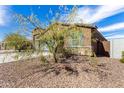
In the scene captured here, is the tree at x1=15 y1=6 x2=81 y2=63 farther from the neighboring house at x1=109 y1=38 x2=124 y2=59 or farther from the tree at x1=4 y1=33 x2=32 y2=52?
the neighboring house at x1=109 y1=38 x2=124 y2=59

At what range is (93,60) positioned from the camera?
12016mm

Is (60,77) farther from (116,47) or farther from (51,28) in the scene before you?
(116,47)

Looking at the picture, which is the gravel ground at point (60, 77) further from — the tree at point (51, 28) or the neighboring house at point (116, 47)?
the neighboring house at point (116, 47)

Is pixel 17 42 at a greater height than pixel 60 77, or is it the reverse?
pixel 17 42

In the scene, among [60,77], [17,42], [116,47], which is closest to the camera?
[60,77]

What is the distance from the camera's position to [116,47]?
60.2ft

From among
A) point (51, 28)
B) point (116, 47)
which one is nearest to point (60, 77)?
point (51, 28)

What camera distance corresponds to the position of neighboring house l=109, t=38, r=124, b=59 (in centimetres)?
1802

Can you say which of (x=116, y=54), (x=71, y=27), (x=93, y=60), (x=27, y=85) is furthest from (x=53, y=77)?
(x=116, y=54)

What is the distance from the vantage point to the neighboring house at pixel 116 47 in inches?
709

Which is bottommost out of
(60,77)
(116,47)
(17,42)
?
(60,77)
